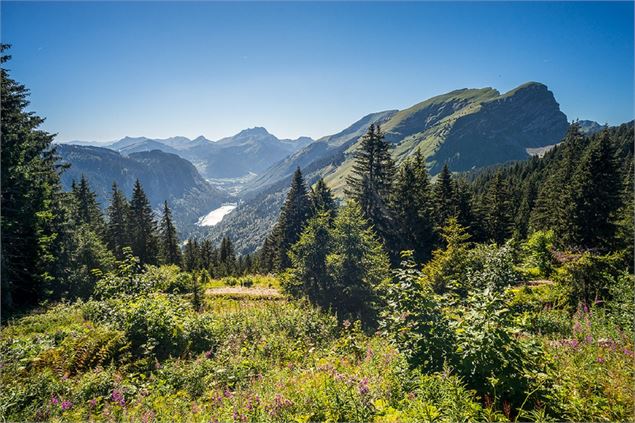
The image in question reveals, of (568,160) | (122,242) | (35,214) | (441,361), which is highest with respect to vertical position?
(568,160)

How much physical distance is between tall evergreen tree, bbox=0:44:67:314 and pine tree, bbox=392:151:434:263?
2618 cm

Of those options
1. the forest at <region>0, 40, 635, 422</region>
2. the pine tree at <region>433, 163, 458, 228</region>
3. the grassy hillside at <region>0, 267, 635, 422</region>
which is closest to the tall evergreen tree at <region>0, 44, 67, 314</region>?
the forest at <region>0, 40, 635, 422</region>

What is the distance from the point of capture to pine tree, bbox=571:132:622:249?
26.1 meters

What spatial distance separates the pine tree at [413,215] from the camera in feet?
95.1

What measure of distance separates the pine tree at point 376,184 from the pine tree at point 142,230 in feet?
99.9

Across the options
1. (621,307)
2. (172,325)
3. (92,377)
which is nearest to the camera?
(92,377)

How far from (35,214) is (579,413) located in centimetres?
2384

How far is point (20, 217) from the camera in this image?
17.2 meters

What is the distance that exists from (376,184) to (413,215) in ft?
15.3

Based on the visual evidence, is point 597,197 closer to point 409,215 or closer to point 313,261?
point 409,215

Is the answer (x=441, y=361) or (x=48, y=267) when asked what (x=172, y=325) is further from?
(x=48, y=267)

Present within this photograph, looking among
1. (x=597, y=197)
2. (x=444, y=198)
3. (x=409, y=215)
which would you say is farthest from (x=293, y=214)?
(x=597, y=197)

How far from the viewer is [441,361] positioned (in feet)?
17.6

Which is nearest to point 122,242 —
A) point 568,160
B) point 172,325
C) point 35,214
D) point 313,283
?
point 35,214
